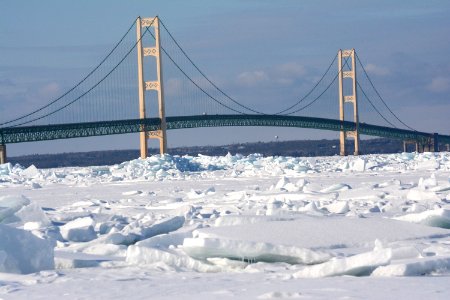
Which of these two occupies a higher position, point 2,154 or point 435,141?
point 435,141

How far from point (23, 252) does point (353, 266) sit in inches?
57.8

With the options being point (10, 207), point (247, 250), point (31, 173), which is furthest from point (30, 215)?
point (31, 173)

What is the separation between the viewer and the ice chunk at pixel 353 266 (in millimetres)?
3381

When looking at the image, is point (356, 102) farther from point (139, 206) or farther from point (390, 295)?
point (390, 295)

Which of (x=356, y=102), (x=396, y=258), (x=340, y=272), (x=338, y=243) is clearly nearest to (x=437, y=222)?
(x=338, y=243)

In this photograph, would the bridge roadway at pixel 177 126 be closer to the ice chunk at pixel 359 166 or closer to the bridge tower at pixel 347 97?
the bridge tower at pixel 347 97

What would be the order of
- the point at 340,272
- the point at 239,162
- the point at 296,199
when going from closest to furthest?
the point at 340,272 < the point at 296,199 < the point at 239,162

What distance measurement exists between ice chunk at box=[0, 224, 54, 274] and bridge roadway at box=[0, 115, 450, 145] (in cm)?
3076

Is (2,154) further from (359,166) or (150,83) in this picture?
(359,166)

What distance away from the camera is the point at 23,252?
3.91 metres

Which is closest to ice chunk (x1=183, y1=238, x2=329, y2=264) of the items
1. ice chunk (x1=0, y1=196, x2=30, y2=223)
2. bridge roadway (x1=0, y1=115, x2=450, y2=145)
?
ice chunk (x1=0, y1=196, x2=30, y2=223)

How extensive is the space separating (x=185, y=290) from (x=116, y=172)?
17451 mm

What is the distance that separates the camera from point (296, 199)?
8594 mm

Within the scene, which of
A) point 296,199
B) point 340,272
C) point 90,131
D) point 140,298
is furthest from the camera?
point 90,131
